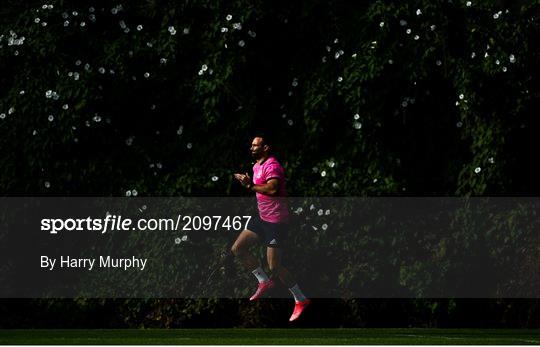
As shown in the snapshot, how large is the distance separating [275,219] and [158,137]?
2.23 meters

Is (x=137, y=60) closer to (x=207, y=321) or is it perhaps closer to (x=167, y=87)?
(x=167, y=87)

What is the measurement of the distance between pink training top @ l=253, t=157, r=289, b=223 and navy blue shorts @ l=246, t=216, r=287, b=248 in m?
0.06

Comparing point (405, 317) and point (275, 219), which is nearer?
point (275, 219)

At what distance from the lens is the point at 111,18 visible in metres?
16.3

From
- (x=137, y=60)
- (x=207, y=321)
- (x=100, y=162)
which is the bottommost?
(x=207, y=321)

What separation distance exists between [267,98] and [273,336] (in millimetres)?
3158

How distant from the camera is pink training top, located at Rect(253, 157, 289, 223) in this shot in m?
14.3

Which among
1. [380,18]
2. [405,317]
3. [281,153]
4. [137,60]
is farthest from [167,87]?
[405,317]

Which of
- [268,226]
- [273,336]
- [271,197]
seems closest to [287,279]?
[268,226]

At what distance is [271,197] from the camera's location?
47.8 ft

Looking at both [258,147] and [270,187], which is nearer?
[270,187]

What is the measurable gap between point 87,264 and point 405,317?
12.4 feet

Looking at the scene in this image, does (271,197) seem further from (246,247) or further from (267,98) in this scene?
(267,98)

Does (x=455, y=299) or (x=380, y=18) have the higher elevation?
(x=380, y=18)
